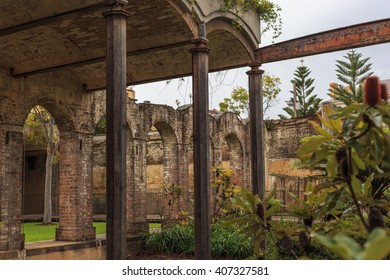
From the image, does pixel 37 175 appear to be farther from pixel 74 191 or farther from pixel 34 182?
pixel 74 191

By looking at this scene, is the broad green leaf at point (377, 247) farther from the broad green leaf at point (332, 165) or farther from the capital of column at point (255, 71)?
the capital of column at point (255, 71)

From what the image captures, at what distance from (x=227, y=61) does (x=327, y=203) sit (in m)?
9.71

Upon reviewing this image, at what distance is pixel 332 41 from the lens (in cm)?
956

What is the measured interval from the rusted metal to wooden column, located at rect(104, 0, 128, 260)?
177 inches

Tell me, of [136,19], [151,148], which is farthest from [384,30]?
[151,148]

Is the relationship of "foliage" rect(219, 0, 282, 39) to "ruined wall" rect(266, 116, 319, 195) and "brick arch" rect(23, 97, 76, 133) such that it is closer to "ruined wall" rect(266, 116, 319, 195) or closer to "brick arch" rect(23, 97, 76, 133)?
"brick arch" rect(23, 97, 76, 133)

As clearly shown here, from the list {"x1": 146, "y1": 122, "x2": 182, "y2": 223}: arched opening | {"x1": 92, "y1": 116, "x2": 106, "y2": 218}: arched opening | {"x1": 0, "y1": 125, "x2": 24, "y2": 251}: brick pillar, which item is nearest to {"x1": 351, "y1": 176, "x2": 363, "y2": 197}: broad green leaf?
{"x1": 0, "y1": 125, "x2": 24, "y2": 251}: brick pillar

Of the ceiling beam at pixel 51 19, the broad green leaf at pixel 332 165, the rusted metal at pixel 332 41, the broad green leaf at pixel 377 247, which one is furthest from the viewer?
the rusted metal at pixel 332 41

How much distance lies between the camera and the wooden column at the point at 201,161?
8.38 meters

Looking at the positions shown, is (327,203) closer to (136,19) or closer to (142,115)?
(136,19)

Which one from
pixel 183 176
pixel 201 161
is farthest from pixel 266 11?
pixel 183 176

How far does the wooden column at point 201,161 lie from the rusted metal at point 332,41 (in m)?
2.29

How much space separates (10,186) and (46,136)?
27.5ft

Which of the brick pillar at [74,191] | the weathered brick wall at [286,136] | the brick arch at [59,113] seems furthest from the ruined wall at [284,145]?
the brick arch at [59,113]
